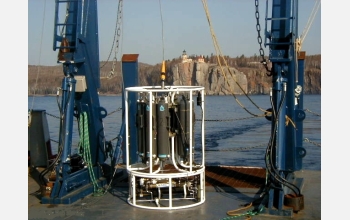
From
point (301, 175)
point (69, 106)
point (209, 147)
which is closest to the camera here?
point (69, 106)

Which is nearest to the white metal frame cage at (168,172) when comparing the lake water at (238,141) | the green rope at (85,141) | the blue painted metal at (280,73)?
the blue painted metal at (280,73)

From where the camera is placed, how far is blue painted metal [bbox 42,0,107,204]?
906cm

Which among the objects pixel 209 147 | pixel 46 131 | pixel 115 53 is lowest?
pixel 209 147

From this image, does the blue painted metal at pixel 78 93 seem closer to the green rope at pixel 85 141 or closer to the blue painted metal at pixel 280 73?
the green rope at pixel 85 141

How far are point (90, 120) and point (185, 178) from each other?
2547mm

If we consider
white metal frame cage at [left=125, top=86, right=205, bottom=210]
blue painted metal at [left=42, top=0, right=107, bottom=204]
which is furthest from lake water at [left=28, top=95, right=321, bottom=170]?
white metal frame cage at [left=125, top=86, right=205, bottom=210]

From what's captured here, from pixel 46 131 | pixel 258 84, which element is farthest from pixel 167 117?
pixel 258 84

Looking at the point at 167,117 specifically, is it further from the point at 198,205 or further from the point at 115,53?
the point at 115,53

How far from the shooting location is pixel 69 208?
859cm

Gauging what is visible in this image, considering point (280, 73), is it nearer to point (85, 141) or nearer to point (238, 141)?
point (85, 141)

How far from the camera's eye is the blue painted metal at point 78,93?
9062mm

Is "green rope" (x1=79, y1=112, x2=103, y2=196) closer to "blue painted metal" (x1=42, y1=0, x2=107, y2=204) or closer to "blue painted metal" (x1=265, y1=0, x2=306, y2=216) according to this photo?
"blue painted metal" (x1=42, y1=0, x2=107, y2=204)

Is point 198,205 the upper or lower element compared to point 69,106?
lower

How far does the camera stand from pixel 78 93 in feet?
33.2
